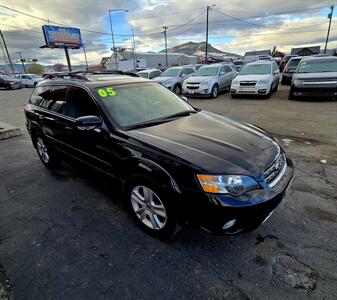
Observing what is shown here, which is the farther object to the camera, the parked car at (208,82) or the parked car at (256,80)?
the parked car at (208,82)

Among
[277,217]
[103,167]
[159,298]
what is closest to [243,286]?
[159,298]

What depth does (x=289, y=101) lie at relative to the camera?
989 centimetres

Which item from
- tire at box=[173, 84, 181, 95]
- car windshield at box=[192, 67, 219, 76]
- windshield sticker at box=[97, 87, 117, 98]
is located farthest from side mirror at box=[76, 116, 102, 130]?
tire at box=[173, 84, 181, 95]

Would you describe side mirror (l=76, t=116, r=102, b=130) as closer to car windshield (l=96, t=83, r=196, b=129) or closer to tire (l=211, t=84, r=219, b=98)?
car windshield (l=96, t=83, r=196, b=129)

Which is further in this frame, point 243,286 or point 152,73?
point 152,73

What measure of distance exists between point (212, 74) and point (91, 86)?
10215 mm

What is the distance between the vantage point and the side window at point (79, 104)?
2838 mm

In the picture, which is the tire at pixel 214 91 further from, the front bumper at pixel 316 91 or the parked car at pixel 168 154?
the parked car at pixel 168 154

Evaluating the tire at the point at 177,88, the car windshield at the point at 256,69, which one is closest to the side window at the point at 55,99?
the tire at the point at 177,88

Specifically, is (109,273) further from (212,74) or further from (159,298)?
(212,74)

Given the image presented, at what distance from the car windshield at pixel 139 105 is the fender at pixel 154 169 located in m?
0.51

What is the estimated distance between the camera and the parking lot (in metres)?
1.90

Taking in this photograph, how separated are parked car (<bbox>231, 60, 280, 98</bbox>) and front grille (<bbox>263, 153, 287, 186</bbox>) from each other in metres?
8.84

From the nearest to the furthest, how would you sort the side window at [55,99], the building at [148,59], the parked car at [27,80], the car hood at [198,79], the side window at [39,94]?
the side window at [55,99] → the side window at [39,94] → the car hood at [198,79] → the parked car at [27,80] → the building at [148,59]
